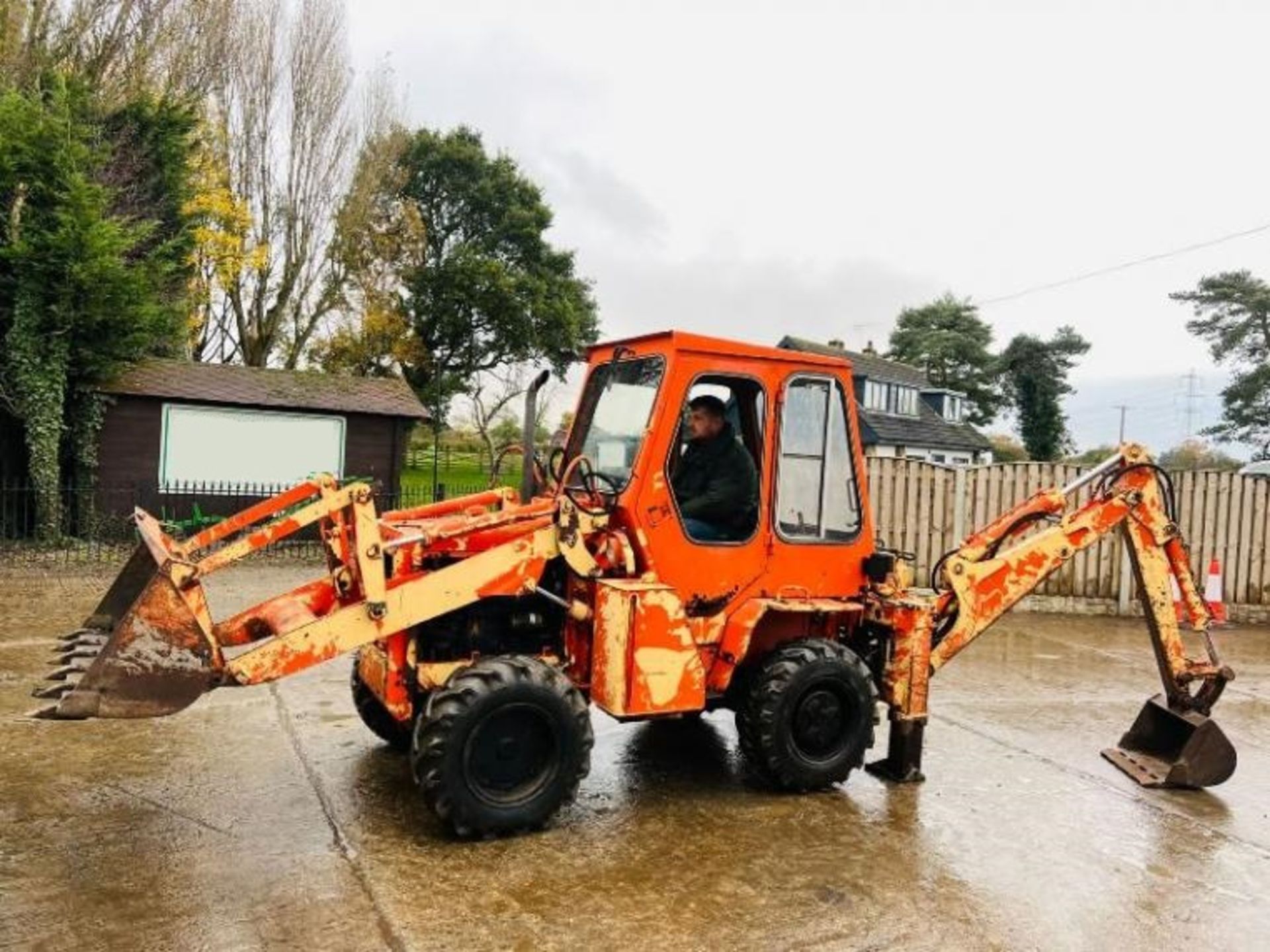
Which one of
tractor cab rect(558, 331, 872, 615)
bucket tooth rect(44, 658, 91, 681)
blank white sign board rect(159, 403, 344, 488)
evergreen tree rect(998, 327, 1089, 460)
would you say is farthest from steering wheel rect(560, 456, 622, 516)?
evergreen tree rect(998, 327, 1089, 460)

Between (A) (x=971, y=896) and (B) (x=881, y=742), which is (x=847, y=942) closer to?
(A) (x=971, y=896)

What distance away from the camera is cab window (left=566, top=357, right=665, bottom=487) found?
504 cm

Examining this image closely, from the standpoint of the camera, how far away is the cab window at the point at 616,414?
504 cm

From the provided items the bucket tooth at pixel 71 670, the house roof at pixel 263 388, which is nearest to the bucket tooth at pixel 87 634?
the bucket tooth at pixel 71 670

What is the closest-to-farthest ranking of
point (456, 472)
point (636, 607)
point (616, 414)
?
point (636, 607)
point (616, 414)
point (456, 472)

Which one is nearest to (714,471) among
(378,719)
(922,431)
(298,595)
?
(298,595)

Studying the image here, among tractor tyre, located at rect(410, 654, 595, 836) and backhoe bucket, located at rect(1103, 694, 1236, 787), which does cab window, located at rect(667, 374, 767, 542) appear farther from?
backhoe bucket, located at rect(1103, 694, 1236, 787)

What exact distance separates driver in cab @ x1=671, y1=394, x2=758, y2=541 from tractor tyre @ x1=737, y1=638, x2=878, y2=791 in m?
0.72

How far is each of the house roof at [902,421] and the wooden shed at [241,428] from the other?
865 inches

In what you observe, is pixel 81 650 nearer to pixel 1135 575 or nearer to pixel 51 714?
pixel 51 714

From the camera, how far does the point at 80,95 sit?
15.0m

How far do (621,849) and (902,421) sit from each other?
38.1m

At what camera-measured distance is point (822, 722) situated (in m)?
5.06

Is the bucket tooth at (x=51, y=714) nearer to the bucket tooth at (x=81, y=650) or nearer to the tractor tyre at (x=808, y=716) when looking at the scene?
the bucket tooth at (x=81, y=650)
